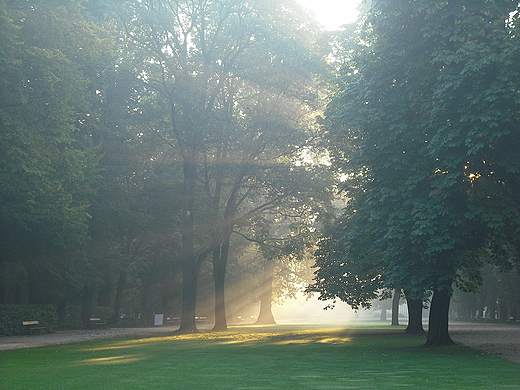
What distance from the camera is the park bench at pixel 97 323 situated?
43572 mm

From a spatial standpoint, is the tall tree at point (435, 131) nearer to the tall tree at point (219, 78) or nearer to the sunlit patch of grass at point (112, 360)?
the sunlit patch of grass at point (112, 360)

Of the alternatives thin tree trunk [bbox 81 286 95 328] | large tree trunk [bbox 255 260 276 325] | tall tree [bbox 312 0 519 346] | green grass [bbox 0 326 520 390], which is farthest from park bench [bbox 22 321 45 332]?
large tree trunk [bbox 255 260 276 325]

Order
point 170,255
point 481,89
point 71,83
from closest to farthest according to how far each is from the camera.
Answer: point 481,89 → point 71,83 → point 170,255

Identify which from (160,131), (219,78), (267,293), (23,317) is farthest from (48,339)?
(267,293)

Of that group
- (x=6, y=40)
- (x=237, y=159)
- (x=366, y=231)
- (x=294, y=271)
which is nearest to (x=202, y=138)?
(x=237, y=159)

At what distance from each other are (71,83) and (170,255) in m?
25.8

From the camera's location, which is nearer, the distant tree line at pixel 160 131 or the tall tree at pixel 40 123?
the tall tree at pixel 40 123

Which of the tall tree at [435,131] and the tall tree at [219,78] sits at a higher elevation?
the tall tree at [219,78]

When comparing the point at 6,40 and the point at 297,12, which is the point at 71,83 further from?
the point at 297,12

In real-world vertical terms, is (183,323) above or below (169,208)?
below

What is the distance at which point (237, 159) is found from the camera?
38.0 meters

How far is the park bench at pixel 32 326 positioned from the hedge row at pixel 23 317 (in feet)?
0.17

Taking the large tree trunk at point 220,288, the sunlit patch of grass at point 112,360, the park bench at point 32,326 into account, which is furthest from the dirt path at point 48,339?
the large tree trunk at point 220,288

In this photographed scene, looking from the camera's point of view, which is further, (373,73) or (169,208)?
(169,208)
